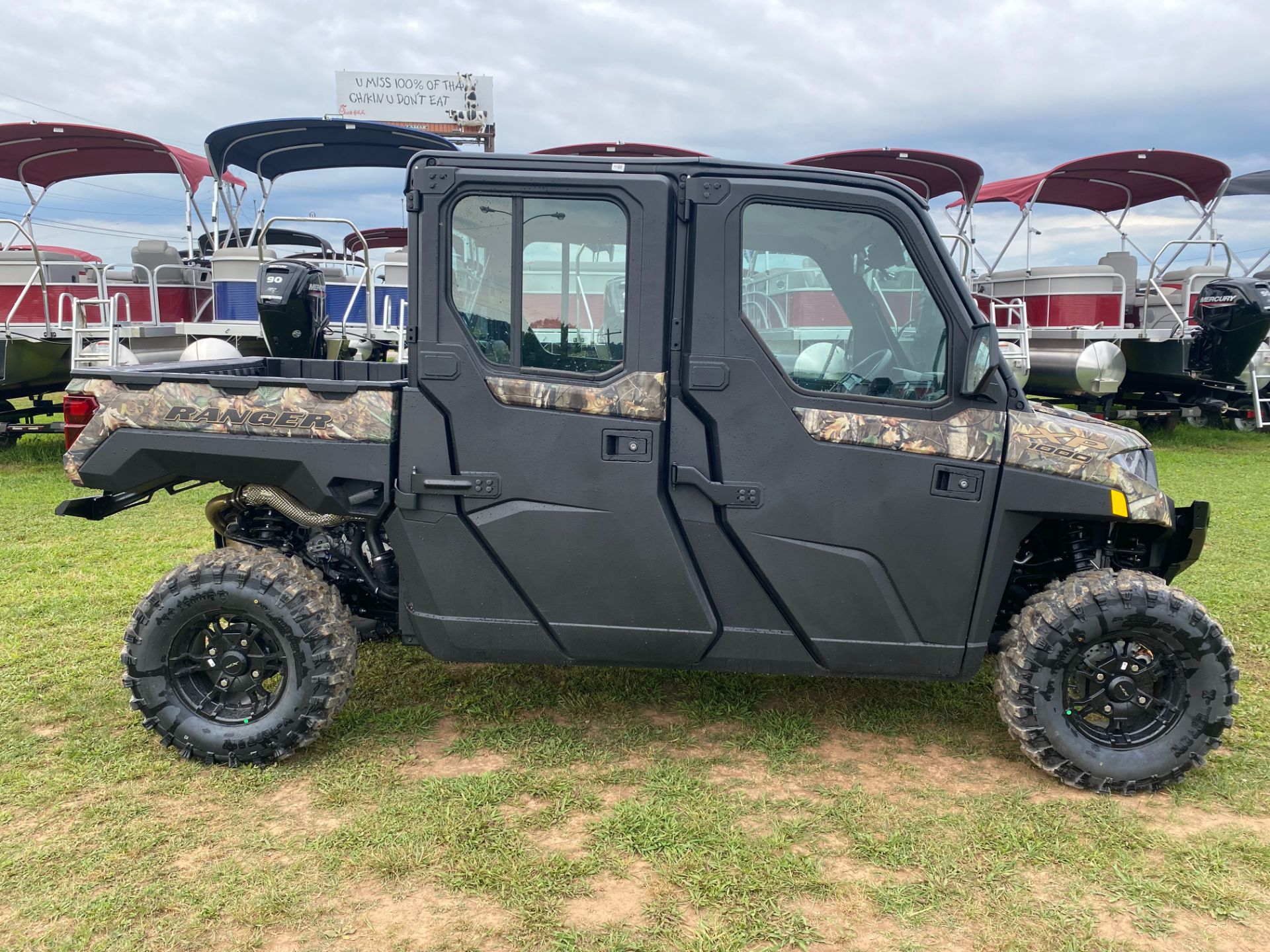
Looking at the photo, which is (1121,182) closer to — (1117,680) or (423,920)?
(1117,680)

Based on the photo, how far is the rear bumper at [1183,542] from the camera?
369 centimetres

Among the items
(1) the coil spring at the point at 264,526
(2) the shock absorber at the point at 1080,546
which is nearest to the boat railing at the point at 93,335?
(1) the coil spring at the point at 264,526

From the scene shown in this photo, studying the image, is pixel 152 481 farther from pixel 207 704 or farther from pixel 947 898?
pixel 947 898

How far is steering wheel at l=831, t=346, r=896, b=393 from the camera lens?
11.1ft

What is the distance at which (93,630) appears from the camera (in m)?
5.15

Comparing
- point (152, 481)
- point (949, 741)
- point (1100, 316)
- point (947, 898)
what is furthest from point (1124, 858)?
point (1100, 316)

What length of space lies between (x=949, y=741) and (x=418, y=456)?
249 centimetres

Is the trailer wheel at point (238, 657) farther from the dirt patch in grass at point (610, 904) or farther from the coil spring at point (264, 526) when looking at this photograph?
the dirt patch in grass at point (610, 904)

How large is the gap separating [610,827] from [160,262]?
1099 cm

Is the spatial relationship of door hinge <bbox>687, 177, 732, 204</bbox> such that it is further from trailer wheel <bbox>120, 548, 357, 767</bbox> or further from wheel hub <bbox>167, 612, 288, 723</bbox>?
wheel hub <bbox>167, 612, 288, 723</bbox>

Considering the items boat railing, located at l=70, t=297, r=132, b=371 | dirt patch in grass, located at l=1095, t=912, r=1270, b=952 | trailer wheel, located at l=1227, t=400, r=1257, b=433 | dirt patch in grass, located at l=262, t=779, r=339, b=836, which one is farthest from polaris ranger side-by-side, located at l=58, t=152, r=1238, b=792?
trailer wheel, located at l=1227, t=400, r=1257, b=433

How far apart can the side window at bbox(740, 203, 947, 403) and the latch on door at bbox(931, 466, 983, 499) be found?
265mm

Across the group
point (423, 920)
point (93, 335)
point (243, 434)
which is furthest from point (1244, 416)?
point (93, 335)

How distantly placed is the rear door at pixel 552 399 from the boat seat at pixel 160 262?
903cm
